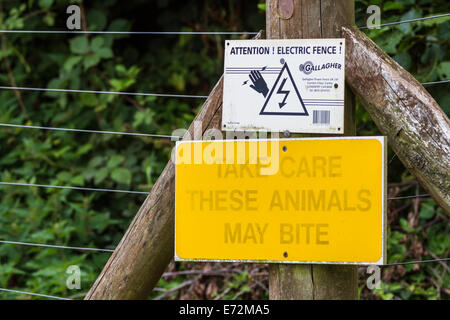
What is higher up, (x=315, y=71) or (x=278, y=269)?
(x=315, y=71)

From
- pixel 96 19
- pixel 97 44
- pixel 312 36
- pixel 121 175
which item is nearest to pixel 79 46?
pixel 97 44

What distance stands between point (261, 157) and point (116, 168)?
253cm

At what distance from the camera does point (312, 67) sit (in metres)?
1.62

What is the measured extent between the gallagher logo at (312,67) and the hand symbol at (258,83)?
11 centimetres

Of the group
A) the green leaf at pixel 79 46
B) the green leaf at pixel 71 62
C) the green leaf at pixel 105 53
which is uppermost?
the green leaf at pixel 79 46

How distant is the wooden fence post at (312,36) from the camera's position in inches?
64.6

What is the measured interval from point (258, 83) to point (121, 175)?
244 cm

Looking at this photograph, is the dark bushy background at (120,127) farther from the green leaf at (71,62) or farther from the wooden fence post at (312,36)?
the wooden fence post at (312,36)

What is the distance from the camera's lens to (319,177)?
158 centimetres

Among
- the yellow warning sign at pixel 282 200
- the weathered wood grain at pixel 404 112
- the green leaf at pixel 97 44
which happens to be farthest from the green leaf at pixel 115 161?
the weathered wood grain at pixel 404 112

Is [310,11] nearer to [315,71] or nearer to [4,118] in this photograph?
[315,71]

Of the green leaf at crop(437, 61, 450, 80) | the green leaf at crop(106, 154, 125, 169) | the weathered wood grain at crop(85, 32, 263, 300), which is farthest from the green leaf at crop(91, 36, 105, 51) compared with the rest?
the weathered wood grain at crop(85, 32, 263, 300)

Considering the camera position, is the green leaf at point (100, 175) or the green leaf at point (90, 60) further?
the green leaf at point (90, 60)

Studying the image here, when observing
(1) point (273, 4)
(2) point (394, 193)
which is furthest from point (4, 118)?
(1) point (273, 4)
